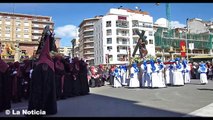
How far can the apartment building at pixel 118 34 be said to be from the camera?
84.8 metres

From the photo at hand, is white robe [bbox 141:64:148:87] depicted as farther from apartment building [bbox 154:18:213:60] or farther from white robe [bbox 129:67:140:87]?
apartment building [bbox 154:18:213:60]

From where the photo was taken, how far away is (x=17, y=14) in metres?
111

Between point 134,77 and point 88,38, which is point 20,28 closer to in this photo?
point 88,38

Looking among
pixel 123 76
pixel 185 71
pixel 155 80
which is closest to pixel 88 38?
pixel 123 76

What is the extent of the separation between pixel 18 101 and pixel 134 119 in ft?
27.3

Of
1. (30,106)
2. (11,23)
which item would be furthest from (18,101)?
(11,23)

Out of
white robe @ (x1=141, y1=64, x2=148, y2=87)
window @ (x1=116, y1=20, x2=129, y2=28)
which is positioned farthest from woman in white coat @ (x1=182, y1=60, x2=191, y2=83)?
window @ (x1=116, y1=20, x2=129, y2=28)

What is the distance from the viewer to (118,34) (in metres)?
87.1

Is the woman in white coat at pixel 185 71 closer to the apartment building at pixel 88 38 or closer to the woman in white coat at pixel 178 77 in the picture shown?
the woman in white coat at pixel 178 77

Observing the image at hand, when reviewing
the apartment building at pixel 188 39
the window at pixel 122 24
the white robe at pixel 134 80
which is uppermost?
the window at pixel 122 24

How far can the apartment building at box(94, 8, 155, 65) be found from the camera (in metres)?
84.8

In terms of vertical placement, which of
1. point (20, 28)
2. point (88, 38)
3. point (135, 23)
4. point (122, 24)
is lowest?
point (88, 38)

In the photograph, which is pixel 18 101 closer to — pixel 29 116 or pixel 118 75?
pixel 29 116

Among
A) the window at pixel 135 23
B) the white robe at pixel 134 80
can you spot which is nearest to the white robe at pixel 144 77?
the white robe at pixel 134 80
